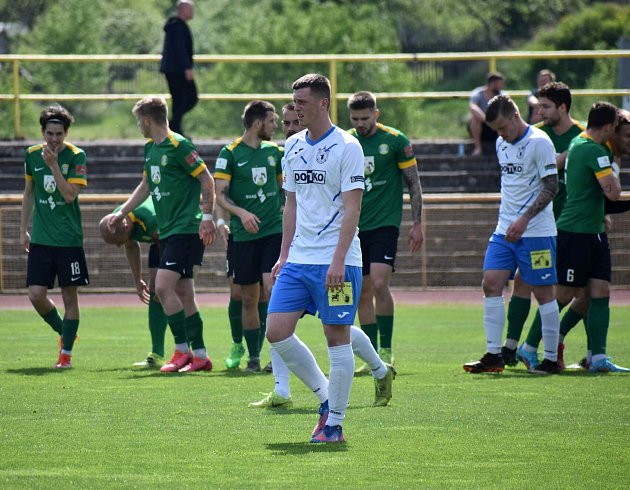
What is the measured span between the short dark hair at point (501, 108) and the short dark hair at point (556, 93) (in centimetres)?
49

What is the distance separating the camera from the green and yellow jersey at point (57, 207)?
37.1 ft

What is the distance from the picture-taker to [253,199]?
11008 mm

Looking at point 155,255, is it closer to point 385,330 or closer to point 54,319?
point 54,319

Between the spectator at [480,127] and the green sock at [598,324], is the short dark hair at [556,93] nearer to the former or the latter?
the green sock at [598,324]

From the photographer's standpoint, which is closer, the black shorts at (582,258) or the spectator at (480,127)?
the black shorts at (582,258)

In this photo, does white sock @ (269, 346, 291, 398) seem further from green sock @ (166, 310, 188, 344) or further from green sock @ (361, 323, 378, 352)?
green sock @ (166, 310, 188, 344)

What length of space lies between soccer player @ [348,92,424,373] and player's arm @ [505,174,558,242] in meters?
0.83

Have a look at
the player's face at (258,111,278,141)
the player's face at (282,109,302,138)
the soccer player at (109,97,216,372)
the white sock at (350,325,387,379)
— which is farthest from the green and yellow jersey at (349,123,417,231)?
the white sock at (350,325,387,379)

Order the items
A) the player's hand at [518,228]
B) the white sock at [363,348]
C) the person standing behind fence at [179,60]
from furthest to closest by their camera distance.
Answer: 1. the person standing behind fence at [179,60]
2. the player's hand at [518,228]
3. the white sock at [363,348]

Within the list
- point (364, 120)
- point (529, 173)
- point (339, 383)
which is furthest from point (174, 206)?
point (339, 383)

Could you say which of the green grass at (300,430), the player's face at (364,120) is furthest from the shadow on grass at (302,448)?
the player's face at (364,120)

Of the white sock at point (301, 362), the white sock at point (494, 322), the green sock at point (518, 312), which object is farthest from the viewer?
the green sock at point (518, 312)

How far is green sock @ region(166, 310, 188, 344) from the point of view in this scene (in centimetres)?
1098

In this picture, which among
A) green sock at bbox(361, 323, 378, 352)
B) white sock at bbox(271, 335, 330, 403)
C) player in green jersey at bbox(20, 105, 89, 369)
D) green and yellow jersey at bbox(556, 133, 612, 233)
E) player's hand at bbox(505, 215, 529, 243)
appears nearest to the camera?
white sock at bbox(271, 335, 330, 403)
